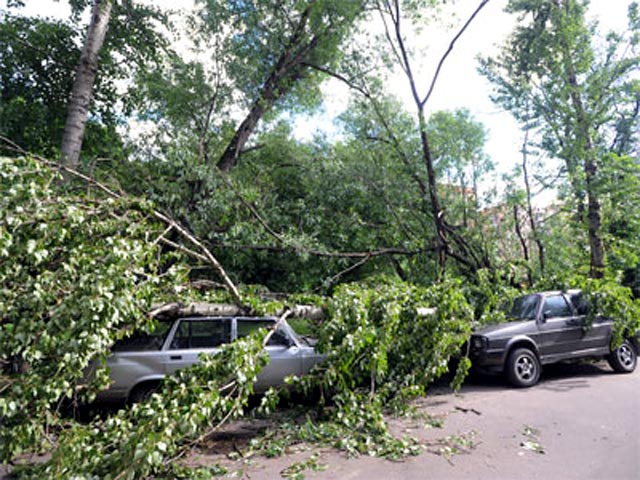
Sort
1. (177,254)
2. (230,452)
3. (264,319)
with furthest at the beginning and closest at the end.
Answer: (264,319), (177,254), (230,452)

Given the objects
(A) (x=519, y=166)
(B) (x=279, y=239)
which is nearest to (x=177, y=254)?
(B) (x=279, y=239)

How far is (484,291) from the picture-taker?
7973 millimetres

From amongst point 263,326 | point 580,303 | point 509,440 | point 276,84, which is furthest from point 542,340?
point 276,84

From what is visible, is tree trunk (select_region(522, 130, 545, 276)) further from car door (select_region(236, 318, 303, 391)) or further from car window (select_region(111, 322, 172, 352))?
car window (select_region(111, 322, 172, 352))

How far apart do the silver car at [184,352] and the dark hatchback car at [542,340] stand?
9.89ft

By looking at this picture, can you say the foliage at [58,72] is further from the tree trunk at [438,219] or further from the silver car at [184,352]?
the tree trunk at [438,219]

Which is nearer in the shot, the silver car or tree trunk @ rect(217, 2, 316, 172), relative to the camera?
the silver car

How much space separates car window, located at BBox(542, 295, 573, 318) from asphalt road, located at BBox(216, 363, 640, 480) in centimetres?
123

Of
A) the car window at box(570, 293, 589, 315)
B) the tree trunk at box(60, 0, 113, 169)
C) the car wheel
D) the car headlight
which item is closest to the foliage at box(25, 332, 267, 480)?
the car headlight

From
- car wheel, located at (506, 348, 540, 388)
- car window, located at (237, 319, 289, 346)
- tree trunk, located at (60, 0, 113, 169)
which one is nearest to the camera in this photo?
car window, located at (237, 319, 289, 346)

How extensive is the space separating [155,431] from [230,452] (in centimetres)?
146

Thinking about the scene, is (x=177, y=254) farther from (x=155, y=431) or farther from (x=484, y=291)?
(x=484, y=291)

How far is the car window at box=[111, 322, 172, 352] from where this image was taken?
5352 mm

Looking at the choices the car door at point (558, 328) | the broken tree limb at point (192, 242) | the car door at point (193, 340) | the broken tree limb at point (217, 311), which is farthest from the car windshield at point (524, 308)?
the car door at point (193, 340)
